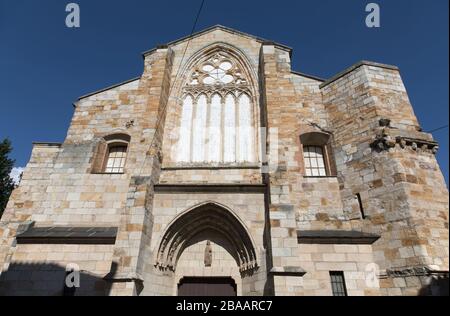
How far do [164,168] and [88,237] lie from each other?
2908mm

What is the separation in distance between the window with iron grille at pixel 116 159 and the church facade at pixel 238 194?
40 mm

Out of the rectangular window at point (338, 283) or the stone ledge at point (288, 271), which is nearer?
the stone ledge at point (288, 271)

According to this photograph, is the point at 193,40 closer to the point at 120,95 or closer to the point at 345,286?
the point at 120,95

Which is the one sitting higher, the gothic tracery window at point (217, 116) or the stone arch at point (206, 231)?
the gothic tracery window at point (217, 116)

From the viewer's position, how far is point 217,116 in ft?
33.1

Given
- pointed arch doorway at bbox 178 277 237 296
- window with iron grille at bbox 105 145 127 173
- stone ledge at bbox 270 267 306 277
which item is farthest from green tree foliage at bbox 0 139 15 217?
stone ledge at bbox 270 267 306 277

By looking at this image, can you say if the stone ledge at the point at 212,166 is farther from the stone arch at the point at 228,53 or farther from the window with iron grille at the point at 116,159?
the stone arch at the point at 228,53

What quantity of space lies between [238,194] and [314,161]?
9.82 ft

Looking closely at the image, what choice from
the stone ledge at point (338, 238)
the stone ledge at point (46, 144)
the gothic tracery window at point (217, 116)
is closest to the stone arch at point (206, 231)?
the stone ledge at point (338, 238)

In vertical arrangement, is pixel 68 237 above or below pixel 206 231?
below

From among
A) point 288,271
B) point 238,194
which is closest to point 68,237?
point 238,194

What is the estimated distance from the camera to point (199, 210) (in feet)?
25.2

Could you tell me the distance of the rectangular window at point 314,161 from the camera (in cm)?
873

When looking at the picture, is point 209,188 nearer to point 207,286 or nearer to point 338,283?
point 207,286
